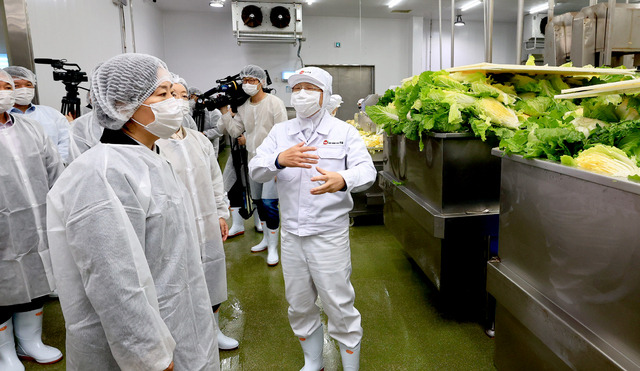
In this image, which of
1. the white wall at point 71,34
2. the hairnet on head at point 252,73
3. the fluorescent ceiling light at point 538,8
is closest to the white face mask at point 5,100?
the hairnet on head at point 252,73

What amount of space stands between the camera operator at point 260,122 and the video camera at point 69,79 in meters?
1.17

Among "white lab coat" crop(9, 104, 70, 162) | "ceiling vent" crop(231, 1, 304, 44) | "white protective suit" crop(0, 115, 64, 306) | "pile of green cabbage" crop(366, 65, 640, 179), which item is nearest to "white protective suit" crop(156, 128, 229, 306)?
"white protective suit" crop(0, 115, 64, 306)

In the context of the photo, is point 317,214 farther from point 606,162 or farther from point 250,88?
point 250,88

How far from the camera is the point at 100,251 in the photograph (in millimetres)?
998

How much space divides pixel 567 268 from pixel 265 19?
8053 millimetres

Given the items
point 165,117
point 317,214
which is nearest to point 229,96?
point 317,214

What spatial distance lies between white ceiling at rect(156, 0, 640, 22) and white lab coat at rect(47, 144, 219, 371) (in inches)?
314

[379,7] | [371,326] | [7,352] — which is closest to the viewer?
[7,352]

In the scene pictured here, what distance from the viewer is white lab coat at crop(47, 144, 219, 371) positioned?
101 cm

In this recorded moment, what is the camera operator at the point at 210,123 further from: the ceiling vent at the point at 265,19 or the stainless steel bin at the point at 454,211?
the ceiling vent at the point at 265,19

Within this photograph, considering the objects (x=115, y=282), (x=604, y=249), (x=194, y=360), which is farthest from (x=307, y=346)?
(x=604, y=249)

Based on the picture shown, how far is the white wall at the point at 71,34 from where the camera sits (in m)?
3.91

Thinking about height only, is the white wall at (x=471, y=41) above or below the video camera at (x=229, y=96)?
above

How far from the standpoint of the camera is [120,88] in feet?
3.58
